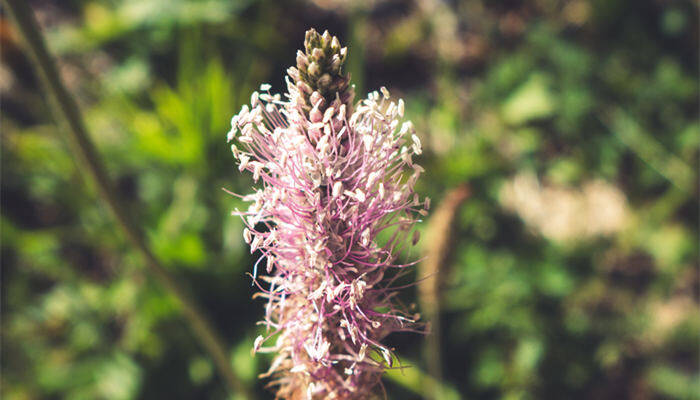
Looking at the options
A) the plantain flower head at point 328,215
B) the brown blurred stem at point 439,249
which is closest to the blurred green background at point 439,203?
the brown blurred stem at point 439,249

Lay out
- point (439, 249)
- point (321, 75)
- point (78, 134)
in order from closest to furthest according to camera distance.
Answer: point (321, 75) → point (78, 134) → point (439, 249)

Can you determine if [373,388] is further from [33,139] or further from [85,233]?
[33,139]

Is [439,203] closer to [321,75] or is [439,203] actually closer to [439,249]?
[439,249]

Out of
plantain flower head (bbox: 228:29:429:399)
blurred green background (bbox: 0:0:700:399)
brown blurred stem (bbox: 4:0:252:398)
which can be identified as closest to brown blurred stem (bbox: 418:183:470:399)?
blurred green background (bbox: 0:0:700:399)

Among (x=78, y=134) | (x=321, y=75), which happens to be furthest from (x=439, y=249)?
(x=78, y=134)

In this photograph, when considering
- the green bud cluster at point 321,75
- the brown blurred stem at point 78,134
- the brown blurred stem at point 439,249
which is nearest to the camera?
the green bud cluster at point 321,75

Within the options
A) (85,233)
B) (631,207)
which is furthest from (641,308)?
(85,233)

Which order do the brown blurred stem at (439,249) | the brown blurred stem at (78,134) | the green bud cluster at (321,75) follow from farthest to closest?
the brown blurred stem at (439,249), the brown blurred stem at (78,134), the green bud cluster at (321,75)

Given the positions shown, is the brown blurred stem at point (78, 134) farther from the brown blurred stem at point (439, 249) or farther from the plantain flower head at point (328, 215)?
the brown blurred stem at point (439, 249)
